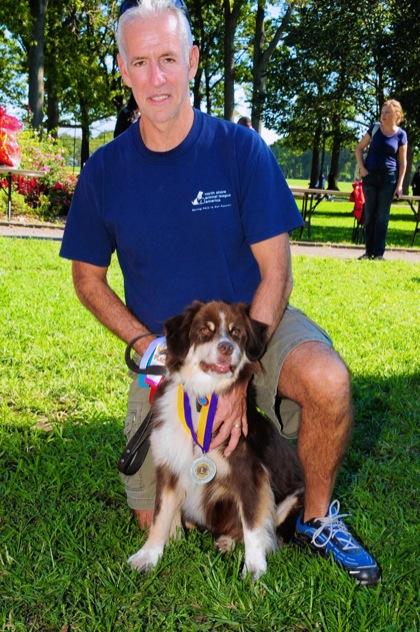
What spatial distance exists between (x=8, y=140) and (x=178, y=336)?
13088 millimetres

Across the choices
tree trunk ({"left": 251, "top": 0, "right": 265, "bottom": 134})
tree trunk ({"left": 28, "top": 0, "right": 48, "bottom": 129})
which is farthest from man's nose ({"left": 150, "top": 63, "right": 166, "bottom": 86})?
tree trunk ({"left": 251, "top": 0, "right": 265, "bottom": 134})

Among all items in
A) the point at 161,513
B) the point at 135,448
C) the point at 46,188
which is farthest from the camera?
the point at 46,188

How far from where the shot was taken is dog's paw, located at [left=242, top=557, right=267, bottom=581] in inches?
119

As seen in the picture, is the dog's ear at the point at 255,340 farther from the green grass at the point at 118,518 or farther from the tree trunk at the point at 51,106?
the tree trunk at the point at 51,106

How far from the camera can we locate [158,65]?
3348 mm

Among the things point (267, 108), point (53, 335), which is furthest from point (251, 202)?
point (267, 108)

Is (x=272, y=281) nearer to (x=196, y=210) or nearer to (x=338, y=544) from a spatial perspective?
(x=196, y=210)

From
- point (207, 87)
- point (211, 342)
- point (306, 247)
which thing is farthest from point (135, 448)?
point (207, 87)

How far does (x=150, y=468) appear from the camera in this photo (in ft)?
11.8

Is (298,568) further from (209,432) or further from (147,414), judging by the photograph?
(147,414)

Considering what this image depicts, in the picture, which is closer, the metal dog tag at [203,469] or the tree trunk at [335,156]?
the metal dog tag at [203,469]

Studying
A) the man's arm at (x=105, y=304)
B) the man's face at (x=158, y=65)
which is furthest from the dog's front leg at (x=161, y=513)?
the man's face at (x=158, y=65)

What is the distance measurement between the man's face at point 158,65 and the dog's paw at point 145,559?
77.3 inches

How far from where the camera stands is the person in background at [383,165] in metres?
12.4
